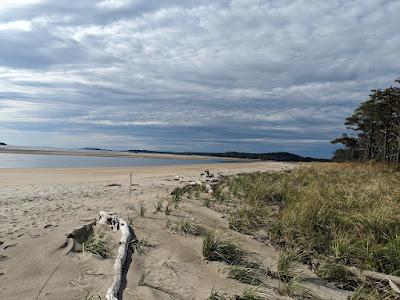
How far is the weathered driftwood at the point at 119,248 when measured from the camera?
4341 mm

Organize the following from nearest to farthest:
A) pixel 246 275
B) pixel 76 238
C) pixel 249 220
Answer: pixel 246 275 → pixel 76 238 → pixel 249 220

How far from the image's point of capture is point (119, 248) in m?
5.73

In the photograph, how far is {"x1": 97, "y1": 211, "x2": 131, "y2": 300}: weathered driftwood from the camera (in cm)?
434

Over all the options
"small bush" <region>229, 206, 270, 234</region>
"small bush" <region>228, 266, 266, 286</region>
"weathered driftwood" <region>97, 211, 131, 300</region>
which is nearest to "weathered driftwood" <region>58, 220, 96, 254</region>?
"weathered driftwood" <region>97, 211, 131, 300</region>

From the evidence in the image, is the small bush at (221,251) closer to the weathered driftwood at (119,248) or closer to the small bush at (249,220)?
the weathered driftwood at (119,248)

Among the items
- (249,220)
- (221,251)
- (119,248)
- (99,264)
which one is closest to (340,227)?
(249,220)

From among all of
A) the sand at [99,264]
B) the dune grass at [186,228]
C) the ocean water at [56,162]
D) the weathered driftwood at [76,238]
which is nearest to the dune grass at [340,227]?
the sand at [99,264]

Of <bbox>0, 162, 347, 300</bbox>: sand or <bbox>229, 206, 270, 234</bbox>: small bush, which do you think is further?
<bbox>229, 206, 270, 234</bbox>: small bush

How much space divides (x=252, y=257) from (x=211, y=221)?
232cm

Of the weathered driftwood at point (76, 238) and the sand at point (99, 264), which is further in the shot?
the weathered driftwood at point (76, 238)

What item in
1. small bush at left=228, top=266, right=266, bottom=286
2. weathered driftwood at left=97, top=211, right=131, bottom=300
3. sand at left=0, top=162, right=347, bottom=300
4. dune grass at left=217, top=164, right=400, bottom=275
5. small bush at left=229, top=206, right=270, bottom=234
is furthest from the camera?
small bush at left=229, top=206, right=270, bottom=234

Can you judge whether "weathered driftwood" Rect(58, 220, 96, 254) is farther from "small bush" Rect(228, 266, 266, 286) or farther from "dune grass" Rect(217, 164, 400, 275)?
"dune grass" Rect(217, 164, 400, 275)

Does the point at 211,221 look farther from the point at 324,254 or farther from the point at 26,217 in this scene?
the point at 26,217

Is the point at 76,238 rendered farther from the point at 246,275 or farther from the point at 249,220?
the point at 249,220
